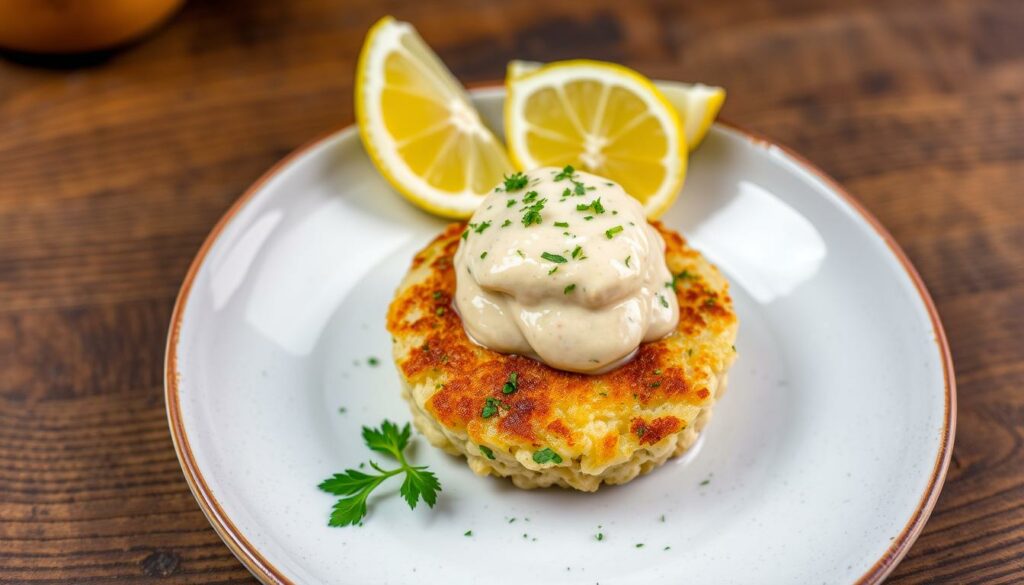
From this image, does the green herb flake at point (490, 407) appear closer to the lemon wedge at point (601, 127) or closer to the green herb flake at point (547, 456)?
the green herb flake at point (547, 456)

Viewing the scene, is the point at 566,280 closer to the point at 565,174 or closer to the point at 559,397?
the point at 559,397

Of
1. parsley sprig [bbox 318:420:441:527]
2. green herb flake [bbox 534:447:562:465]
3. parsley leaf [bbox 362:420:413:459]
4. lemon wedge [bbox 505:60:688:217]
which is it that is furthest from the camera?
lemon wedge [bbox 505:60:688:217]

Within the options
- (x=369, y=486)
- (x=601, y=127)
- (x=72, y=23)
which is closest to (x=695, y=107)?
(x=601, y=127)

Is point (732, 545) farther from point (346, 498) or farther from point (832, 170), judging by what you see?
point (832, 170)

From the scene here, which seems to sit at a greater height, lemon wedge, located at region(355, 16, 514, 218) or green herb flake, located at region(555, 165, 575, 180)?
green herb flake, located at region(555, 165, 575, 180)

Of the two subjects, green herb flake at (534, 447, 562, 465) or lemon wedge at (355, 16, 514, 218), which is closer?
green herb flake at (534, 447, 562, 465)

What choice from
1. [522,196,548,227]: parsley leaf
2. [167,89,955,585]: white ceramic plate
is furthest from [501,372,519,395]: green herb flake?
[522,196,548,227]: parsley leaf

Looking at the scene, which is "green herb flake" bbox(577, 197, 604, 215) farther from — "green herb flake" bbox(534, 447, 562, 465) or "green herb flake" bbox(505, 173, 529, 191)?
"green herb flake" bbox(534, 447, 562, 465)
